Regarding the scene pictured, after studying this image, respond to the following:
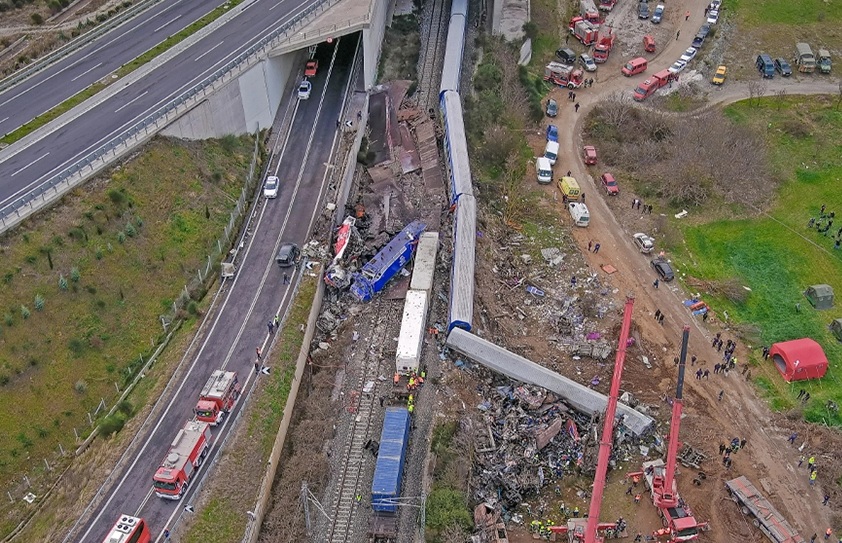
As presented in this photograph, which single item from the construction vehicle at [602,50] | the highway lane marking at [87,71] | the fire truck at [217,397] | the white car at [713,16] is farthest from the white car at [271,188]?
the white car at [713,16]

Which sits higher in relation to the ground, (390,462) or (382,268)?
(382,268)

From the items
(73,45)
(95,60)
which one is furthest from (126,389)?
(73,45)

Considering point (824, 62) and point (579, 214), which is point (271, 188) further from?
point (824, 62)

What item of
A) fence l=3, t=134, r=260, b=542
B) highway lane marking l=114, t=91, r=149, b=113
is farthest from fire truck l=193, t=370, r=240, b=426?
highway lane marking l=114, t=91, r=149, b=113

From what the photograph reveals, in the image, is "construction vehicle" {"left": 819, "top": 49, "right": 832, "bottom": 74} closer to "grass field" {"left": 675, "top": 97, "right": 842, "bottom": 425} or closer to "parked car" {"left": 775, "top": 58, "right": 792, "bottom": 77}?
"parked car" {"left": 775, "top": 58, "right": 792, "bottom": 77}

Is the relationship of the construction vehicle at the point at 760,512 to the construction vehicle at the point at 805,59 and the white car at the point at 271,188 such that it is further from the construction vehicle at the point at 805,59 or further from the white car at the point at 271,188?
the construction vehicle at the point at 805,59

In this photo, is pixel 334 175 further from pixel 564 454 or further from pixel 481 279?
pixel 564 454
